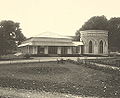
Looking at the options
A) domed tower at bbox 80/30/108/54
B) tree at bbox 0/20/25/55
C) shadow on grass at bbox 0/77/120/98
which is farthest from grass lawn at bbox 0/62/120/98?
domed tower at bbox 80/30/108/54

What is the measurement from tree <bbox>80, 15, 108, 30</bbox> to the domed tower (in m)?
12.0

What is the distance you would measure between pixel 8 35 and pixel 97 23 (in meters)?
33.6

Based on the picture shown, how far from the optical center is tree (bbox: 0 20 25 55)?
153ft

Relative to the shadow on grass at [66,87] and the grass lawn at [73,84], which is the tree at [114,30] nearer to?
the grass lawn at [73,84]

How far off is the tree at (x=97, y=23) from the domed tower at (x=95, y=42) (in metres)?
12.0

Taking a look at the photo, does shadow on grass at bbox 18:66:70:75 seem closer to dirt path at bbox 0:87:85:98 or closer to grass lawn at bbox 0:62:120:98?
grass lawn at bbox 0:62:120:98

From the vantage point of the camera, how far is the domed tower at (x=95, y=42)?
210 feet

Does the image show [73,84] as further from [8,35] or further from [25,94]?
[8,35]

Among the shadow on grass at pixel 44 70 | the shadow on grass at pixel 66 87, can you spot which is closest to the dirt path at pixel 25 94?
the shadow on grass at pixel 66 87

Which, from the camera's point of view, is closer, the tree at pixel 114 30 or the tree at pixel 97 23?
the tree at pixel 114 30

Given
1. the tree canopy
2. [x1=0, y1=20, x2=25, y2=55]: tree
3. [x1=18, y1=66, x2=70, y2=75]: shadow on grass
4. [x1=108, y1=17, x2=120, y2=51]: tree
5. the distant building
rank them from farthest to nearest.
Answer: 1. the tree canopy
2. [x1=108, y1=17, x2=120, y2=51]: tree
3. the distant building
4. [x1=0, y1=20, x2=25, y2=55]: tree
5. [x1=18, y1=66, x2=70, y2=75]: shadow on grass

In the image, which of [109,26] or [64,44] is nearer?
[64,44]

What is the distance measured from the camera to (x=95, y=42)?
6397 centimetres

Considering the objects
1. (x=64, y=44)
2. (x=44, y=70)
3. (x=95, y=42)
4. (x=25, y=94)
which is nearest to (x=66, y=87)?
(x=25, y=94)
